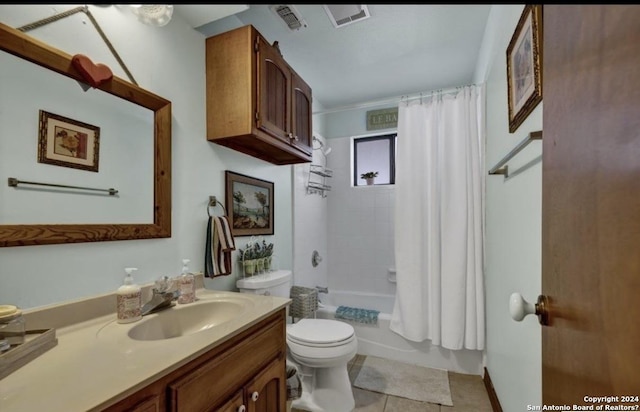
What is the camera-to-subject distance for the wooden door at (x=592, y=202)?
1.41ft

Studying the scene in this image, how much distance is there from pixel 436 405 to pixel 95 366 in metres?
1.80

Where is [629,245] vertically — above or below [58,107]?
below

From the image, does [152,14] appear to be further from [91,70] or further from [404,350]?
[404,350]

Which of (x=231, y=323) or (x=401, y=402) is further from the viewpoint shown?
(x=401, y=402)

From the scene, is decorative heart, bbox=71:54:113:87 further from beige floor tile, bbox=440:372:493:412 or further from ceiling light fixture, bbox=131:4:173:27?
beige floor tile, bbox=440:372:493:412

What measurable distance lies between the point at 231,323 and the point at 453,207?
5.72ft

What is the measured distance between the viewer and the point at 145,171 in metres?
1.28

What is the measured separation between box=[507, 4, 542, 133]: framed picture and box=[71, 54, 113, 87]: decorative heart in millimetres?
1502

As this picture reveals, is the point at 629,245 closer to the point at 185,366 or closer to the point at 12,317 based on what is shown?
the point at 185,366

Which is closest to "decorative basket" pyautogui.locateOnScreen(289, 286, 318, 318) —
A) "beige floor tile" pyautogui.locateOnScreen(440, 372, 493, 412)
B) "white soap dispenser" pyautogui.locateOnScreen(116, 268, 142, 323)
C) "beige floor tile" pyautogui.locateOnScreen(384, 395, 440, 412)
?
"beige floor tile" pyautogui.locateOnScreen(384, 395, 440, 412)

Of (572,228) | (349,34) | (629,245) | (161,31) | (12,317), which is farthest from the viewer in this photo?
(349,34)

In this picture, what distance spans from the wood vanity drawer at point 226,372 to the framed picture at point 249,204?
2.52 feet

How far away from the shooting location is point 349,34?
1934mm

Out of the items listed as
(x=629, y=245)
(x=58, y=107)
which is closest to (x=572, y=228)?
(x=629, y=245)
